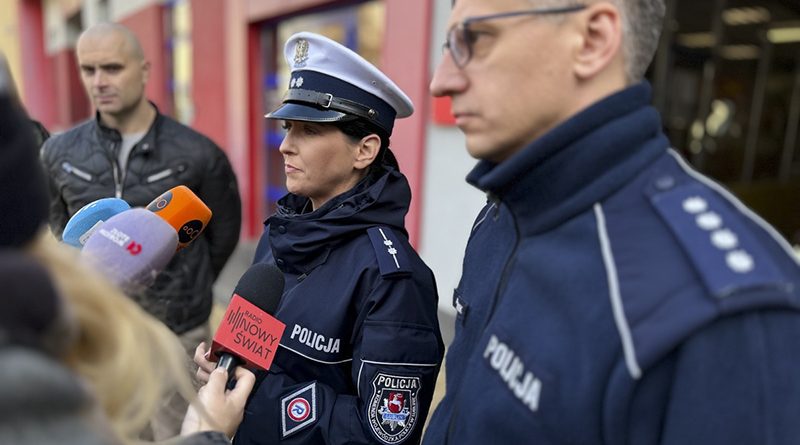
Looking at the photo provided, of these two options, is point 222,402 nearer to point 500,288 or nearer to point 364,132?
point 500,288

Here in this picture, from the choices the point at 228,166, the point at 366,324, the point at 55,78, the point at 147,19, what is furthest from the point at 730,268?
Result: the point at 55,78

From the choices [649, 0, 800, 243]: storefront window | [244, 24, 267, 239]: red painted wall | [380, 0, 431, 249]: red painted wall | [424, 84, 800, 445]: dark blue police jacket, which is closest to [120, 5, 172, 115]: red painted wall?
[244, 24, 267, 239]: red painted wall

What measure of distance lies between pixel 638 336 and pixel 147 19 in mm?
10053

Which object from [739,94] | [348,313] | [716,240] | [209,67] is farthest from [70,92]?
[716,240]

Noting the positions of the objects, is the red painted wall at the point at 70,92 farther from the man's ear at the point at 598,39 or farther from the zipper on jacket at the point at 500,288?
the man's ear at the point at 598,39

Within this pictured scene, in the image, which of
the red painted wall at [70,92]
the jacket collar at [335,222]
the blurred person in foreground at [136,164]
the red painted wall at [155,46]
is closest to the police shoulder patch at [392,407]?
the jacket collar at [335,222]

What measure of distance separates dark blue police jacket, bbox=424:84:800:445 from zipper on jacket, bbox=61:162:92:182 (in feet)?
7.51

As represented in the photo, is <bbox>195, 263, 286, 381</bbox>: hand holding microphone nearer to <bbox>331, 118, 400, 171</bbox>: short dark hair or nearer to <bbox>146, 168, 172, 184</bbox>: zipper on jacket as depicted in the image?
<bbox>331, 118, 400, 171</bbox>: short dark hair

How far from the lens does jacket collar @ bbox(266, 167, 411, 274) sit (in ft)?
5.47

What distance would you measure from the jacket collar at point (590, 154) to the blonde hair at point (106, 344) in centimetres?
67

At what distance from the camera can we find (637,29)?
1.04 meters

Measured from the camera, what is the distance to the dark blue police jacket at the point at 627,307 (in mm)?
794

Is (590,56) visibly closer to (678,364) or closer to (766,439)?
(678,364)

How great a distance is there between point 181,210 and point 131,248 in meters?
0.56
